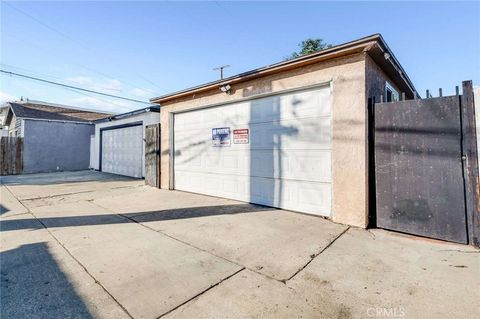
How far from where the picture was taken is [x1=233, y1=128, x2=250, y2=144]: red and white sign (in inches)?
226

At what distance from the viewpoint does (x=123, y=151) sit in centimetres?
1186

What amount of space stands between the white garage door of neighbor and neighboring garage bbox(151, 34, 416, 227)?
178 inches

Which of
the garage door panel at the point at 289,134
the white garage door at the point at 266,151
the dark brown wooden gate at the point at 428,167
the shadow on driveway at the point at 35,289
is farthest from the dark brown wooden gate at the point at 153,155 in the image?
the dark brown wooden gate at the point at 428,167

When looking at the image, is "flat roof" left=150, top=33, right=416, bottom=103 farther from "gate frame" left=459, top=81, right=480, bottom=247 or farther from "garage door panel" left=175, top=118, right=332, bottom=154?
"gate frame" left=459, top=81, right=480, bottom=247

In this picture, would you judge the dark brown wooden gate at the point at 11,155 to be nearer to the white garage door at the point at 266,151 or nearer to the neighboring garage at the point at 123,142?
the neighboring garage at the point at 123,142

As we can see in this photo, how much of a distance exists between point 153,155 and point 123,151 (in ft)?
15.1

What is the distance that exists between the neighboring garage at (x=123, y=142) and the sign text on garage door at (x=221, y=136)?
4.60 metres

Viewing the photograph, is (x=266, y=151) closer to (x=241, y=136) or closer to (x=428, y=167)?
(x=241, y=136)

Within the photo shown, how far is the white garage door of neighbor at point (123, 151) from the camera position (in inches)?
427

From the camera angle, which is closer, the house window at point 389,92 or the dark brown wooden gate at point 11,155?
the house window at point 389,92

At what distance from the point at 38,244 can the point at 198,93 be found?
4914 mm

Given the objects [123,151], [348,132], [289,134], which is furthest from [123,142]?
[348,132]

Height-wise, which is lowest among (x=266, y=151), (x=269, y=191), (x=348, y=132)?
(x=269, y=191)

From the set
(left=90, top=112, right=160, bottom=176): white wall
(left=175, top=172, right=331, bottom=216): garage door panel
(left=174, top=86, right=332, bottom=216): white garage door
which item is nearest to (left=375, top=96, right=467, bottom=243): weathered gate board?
(left=174, top=86, right=332, bottom=216): white garage door
